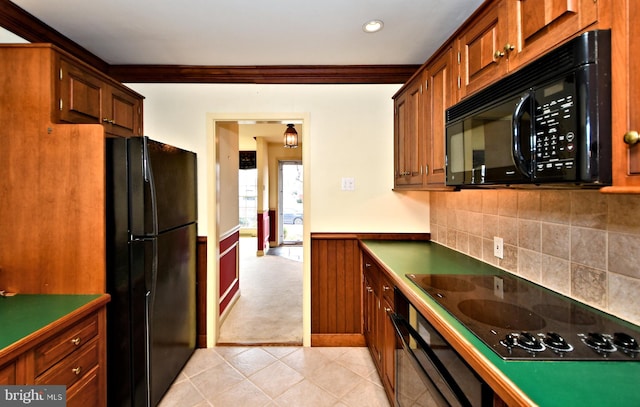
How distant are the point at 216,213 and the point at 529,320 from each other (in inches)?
93.3

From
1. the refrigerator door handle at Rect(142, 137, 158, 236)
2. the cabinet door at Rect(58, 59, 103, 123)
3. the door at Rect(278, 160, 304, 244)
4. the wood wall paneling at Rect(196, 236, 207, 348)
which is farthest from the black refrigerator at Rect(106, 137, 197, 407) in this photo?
the door at Rect(278, 160, 304, 244)

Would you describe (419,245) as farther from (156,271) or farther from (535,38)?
(156,271)

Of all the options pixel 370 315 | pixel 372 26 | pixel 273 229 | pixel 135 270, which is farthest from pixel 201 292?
pixel 273 229

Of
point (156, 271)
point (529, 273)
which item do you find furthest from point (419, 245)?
point (156, 271)

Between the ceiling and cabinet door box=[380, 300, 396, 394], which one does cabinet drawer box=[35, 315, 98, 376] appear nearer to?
cabinet door box=[380, 300, 396, 394]

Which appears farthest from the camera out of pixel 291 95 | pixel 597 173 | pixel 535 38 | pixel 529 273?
pixel 291 95

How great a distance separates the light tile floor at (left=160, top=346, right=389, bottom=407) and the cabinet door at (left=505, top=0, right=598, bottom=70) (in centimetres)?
209

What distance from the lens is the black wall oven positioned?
2.83ft

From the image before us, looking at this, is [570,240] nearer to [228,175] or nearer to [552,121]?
[552,121]

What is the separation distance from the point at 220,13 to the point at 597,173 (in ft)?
6.58

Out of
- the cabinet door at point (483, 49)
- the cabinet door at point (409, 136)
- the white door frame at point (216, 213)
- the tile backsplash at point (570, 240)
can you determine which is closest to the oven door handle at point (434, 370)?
the tile backsplash at point (570, 240)

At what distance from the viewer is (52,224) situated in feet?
5.31

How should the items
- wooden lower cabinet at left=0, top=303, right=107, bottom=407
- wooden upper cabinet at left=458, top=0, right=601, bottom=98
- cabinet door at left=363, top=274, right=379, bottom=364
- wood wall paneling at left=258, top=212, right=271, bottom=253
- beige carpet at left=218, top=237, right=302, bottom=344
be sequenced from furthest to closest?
wood wall paneling at left=258, top=212, right=271, bottom=253, beige carpet at left=218, top=237, right=302, bottom=344, cabinet door at left=363, top=274, right=379, bottom=364, wooden lower cabinet at left=0, top=303, right=107, bottom=407, wooden upper cabinet at left=458, top=0, right=601, bottom=98

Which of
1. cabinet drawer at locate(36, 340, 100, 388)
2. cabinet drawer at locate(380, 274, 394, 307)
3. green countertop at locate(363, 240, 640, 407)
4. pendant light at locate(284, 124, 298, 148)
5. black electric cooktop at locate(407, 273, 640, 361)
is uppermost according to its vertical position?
pendant light at locate(284, 124, 298, 148)
